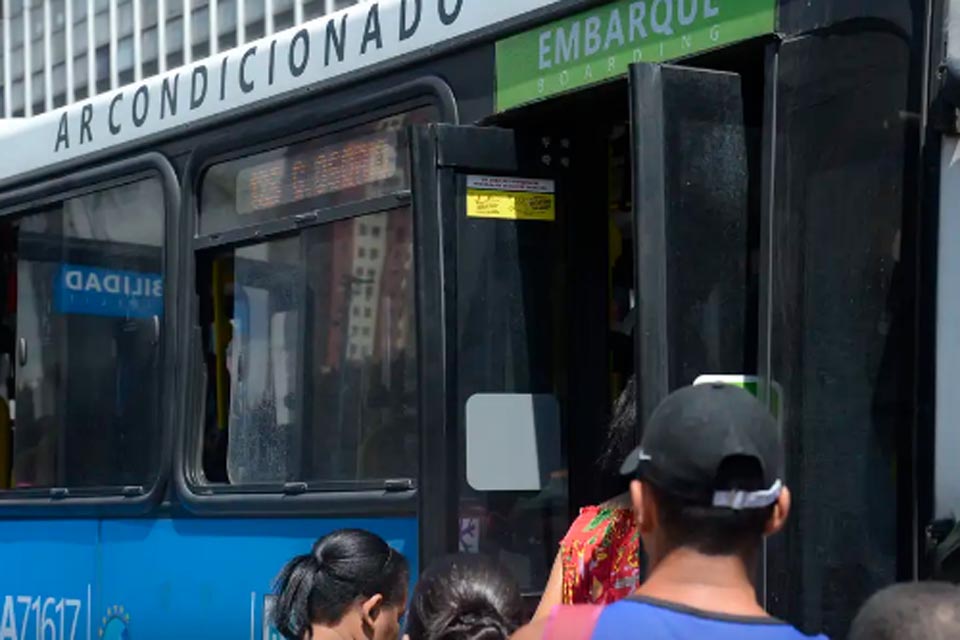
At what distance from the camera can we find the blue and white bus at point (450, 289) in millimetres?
3256

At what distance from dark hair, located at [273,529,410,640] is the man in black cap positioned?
119 centimetres

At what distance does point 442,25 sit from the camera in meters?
4.43

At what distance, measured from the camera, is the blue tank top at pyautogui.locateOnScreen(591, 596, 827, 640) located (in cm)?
208

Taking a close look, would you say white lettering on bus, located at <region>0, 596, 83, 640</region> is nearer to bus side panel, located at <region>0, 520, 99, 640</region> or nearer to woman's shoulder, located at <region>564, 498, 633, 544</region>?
bus side panel, located at <region>0, 520, 99, 640</region>

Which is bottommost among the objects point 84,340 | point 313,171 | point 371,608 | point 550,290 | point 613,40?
point 371,608

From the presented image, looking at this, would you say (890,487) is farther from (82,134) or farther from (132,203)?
(82,134)

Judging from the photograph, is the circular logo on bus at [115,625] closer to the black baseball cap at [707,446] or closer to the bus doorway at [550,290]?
the bus doorway at [550,290]

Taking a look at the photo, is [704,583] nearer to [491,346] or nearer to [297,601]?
[297,601]

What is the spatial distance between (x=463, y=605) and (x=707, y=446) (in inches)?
33.8

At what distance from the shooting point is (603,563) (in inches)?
132

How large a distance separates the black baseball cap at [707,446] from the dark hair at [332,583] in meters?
1.25

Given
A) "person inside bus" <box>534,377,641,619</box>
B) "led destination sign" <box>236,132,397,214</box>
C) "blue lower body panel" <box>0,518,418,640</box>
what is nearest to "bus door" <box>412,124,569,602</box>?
"blue lower body panel" <box>0,518,418,640</box>

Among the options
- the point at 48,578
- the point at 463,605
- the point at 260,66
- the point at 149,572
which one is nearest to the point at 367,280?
the point at 260,66

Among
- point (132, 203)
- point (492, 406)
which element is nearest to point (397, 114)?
point (492, 406)
